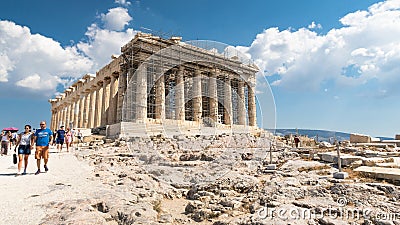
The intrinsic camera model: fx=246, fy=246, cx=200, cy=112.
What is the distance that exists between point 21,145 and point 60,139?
6.90m

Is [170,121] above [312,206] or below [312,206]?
above

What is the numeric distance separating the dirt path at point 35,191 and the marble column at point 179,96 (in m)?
21.2

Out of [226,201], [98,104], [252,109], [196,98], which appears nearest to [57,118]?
[98,104]

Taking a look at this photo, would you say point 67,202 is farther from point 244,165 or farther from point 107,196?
point 244,165

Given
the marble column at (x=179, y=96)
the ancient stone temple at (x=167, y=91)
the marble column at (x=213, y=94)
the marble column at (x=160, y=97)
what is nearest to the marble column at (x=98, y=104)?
the ancient stone temple at (x=167, y=91)

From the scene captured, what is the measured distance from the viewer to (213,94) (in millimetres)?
34375

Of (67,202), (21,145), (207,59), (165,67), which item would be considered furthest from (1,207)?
(207,59)

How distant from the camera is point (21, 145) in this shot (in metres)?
8.17

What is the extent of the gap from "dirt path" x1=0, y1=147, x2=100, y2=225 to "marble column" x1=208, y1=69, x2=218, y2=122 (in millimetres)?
26171

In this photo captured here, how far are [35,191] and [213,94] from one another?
29.3 meters

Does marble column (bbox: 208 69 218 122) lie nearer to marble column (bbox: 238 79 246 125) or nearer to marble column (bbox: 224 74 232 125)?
marble column (bbox: 224 74 232 125)

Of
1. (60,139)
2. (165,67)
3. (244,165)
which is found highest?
(165,67)

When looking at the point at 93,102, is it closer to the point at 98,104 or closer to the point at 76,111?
the point at 98,104

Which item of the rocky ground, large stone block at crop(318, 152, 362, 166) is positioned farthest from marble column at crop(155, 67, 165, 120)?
the rocky ground
